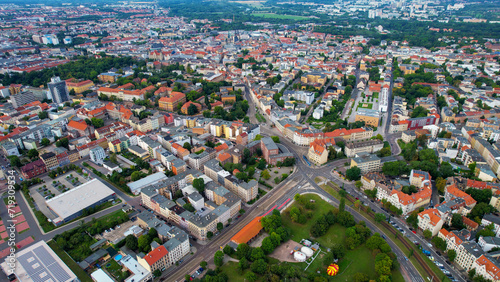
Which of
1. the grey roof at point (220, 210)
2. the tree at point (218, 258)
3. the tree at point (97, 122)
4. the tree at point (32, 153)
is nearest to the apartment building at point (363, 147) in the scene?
the grey roof at point (220, 210)

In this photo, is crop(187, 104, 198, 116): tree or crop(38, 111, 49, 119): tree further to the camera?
crop(187, 104, 198, 116): tree

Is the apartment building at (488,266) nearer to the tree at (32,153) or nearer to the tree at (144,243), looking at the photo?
the tree at (144,243)

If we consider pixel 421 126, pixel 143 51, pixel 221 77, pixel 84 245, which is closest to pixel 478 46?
pixel 421 126

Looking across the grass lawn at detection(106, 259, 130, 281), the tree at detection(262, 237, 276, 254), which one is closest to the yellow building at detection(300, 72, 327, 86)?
the tree at detection(262, 237, 276, 254)

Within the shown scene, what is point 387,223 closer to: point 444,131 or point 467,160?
point 467,160

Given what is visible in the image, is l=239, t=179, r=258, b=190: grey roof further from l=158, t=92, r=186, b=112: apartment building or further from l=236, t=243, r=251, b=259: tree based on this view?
l=158, t=92, r=186, b=112: apartment building

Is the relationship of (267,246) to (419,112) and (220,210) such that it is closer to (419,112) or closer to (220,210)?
(220,210)

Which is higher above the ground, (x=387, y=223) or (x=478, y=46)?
(x=478, y=46)

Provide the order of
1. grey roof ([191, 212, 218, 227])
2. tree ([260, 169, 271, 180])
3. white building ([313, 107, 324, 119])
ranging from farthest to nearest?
white building ([313, 107, 324, 119]), tree ([260, 169, 271, 180]), grey roof ([191, 212, 218, 227])
